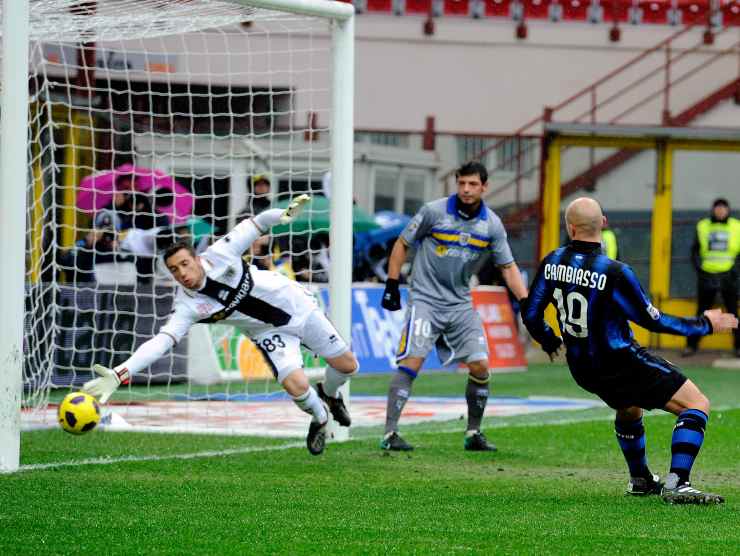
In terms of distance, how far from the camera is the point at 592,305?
291 inches

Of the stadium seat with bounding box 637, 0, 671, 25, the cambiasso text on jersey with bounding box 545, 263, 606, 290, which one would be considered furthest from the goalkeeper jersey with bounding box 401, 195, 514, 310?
the stadium seat with bounding box 637, 0, 671, 25

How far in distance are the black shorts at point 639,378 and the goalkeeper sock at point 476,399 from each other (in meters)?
2.84

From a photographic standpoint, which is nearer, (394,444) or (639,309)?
(639,309)

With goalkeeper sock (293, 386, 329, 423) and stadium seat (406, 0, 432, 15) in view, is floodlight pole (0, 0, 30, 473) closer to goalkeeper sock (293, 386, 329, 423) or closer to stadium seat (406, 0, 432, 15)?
goalkeeper sock (293, 386, 329, 423)

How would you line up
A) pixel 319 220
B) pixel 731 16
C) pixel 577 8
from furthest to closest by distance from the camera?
pixel 731 16 < pixel 577 8 < pixel 319 220

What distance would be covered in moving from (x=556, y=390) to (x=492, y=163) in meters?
8.62

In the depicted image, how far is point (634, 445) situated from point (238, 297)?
2899 mm

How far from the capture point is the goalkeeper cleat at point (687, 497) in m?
7.18

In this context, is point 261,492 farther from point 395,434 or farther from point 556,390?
point 556,390

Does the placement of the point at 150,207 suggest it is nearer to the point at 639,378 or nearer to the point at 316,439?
the point at 316,439

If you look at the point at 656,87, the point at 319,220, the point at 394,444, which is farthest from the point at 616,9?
the point at 394,444

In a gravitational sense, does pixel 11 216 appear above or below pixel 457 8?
below

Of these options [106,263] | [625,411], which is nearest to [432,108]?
[106,263]

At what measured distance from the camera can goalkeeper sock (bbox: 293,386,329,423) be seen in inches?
369
